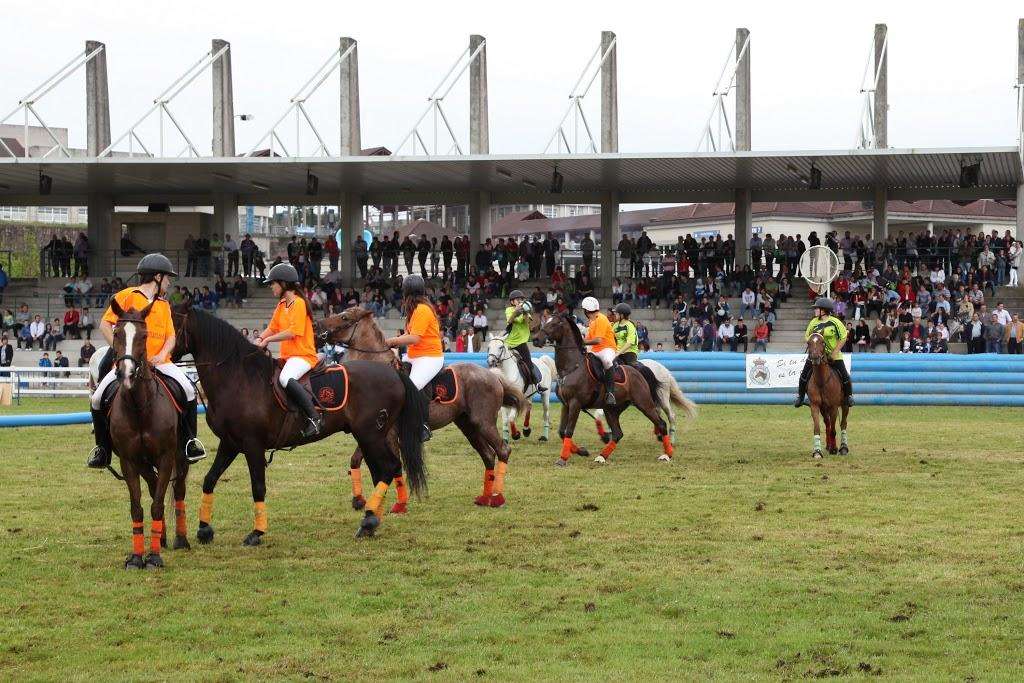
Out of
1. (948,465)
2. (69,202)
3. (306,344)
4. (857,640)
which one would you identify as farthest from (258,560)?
(69,202)

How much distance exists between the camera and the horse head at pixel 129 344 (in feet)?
28.4

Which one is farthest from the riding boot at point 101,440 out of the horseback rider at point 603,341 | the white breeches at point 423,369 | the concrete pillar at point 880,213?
the concrete pillar at point 880,213

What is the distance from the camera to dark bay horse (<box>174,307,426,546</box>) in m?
9.87

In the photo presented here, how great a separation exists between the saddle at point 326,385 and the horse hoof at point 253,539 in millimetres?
1049

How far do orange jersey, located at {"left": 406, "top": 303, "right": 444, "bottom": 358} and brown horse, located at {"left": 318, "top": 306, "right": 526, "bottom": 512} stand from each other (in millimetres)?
263

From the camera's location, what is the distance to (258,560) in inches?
370

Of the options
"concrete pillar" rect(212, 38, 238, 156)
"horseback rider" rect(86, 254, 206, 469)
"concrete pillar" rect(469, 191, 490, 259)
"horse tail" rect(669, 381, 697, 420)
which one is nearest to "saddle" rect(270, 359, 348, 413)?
"horseback rider" rect(86, 254, 206, 469)

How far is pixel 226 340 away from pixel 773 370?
18.9 meters

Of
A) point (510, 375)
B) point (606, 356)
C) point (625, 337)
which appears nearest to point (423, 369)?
point (606, 356)

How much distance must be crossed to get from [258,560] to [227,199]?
1318 inches

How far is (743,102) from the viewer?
121 feet

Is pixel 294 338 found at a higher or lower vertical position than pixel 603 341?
higher

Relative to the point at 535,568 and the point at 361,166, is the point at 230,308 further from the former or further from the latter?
the point at 535,568

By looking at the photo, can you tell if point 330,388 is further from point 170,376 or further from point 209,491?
point 170,376
